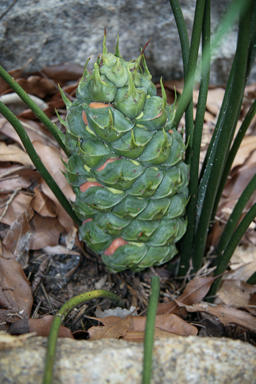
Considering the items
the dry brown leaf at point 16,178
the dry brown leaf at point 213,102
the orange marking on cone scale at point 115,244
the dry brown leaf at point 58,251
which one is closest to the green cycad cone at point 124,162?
the orange marking on cone scale at point 115,244

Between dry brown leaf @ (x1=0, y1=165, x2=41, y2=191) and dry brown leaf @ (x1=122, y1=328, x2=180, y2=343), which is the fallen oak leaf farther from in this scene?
dry brown leaf @ (x1=0, y1=165, x2=41, y2=191)

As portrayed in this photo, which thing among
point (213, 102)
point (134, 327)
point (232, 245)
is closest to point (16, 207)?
point (134, 327)

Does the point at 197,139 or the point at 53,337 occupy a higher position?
the point at 197,139

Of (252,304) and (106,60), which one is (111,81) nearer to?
(106,60)

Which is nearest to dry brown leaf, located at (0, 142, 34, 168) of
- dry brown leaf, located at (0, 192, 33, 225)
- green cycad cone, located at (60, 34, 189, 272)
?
dry brown leaf, located at (0, 192, 33, 225)

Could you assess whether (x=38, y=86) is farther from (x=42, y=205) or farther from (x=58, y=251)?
(x=58, y=251)

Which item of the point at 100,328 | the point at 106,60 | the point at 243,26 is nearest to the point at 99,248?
the point at 100,328

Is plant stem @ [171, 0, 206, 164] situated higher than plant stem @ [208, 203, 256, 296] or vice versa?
plant stem @ [171, 0, 206, 164]

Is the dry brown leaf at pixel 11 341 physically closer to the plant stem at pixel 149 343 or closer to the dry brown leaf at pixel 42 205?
the plant stem at pixel 149 343
